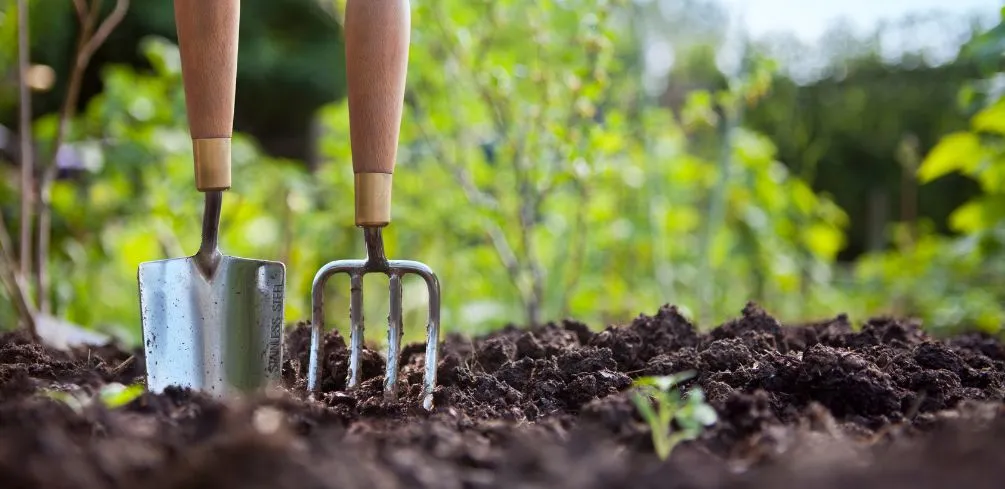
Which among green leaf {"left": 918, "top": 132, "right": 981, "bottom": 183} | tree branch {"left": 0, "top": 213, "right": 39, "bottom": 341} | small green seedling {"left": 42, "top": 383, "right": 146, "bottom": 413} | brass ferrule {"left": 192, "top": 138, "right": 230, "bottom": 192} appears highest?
green leaf {"left": 918, "top": 132, "right": 981, "bottom": 183}

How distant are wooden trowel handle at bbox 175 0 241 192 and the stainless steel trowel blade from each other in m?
0.18

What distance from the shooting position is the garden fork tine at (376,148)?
163 cm

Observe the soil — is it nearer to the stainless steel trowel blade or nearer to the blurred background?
the stainless steel trowel blade

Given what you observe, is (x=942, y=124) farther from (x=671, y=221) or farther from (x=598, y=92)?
(x=598, y=92)

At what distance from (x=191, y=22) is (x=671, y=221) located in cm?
312

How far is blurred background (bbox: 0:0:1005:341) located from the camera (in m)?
3.04

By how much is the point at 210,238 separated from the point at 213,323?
17 cm

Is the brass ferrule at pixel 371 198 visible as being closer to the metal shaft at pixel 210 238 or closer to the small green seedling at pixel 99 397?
the metal shaft at pixel 210 238

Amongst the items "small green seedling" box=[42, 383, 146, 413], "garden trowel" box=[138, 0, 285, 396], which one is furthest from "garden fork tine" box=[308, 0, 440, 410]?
"small green seedling" box=[42, 383, 146, 413]

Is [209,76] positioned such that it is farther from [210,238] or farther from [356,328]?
[356,328]

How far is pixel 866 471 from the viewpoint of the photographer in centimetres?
83

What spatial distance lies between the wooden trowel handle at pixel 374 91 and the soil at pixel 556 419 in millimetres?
363

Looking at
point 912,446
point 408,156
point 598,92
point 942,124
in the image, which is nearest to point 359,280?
point 912,446

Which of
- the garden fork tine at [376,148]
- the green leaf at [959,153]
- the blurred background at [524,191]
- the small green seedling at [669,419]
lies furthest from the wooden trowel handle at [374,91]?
the green leaf at [959,153]
